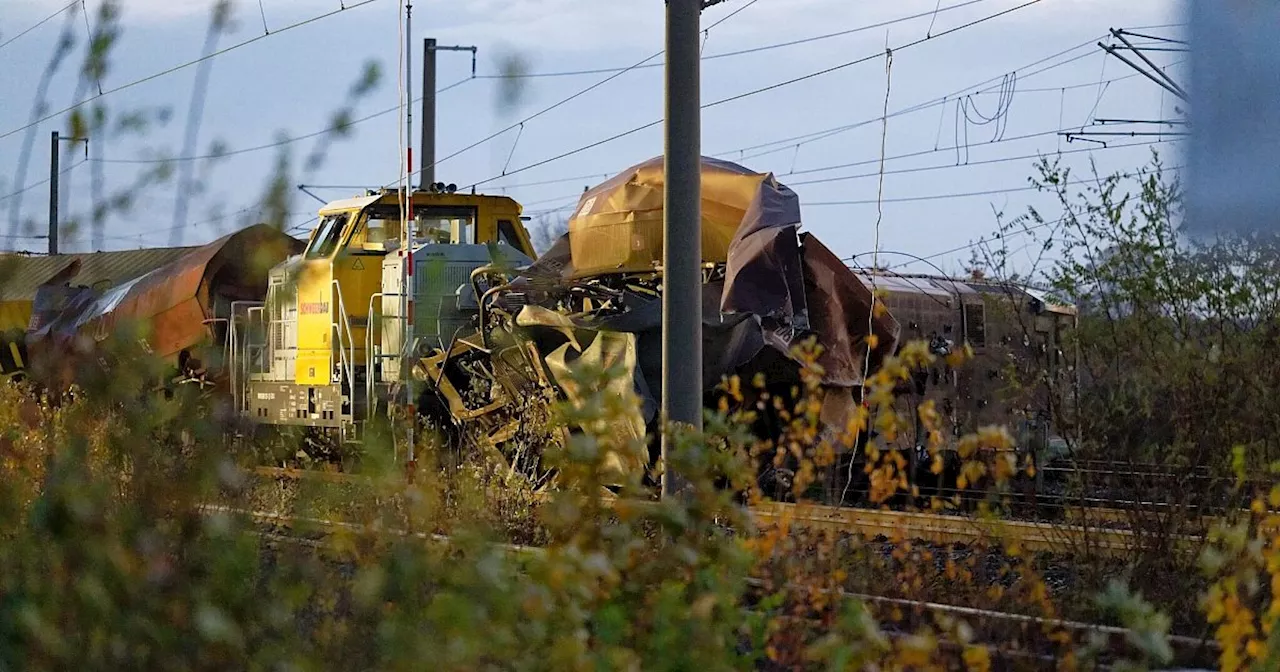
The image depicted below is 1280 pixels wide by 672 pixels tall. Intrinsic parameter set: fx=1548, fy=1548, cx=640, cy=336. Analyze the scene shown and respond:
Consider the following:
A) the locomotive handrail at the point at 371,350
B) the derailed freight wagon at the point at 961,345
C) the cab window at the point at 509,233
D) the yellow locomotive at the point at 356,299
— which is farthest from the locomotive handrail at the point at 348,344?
the derailed freight wagon at the point at 961,345

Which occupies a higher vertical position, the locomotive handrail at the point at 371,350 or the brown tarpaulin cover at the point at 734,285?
the brown tarpaulin cover at the point at 734,285

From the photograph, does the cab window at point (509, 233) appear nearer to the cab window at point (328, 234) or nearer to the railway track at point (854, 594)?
the cab window at point (328, 234)

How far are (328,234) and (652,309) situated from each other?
5.58 m

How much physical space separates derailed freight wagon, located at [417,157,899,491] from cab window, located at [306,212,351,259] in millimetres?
2130

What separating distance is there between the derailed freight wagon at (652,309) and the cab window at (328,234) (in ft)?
6.99

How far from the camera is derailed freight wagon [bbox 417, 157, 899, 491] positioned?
38.7ft

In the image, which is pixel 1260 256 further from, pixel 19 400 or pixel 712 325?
pixel 19 400

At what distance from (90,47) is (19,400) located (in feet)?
5.46

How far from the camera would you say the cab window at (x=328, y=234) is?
15805mm

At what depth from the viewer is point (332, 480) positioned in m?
3.84

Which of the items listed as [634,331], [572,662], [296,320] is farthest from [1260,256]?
[296,320]

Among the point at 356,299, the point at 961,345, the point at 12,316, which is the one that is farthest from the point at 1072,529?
the point at 356,299

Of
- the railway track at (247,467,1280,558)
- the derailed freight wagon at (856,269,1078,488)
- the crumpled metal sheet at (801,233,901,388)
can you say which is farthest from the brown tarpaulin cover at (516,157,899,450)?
the railway track at (247,467,1280,558)

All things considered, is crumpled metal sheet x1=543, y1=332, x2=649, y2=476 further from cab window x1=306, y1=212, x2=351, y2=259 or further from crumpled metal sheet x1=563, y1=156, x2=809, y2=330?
cab window x1=306, y1=212, x2=351, y2=259
